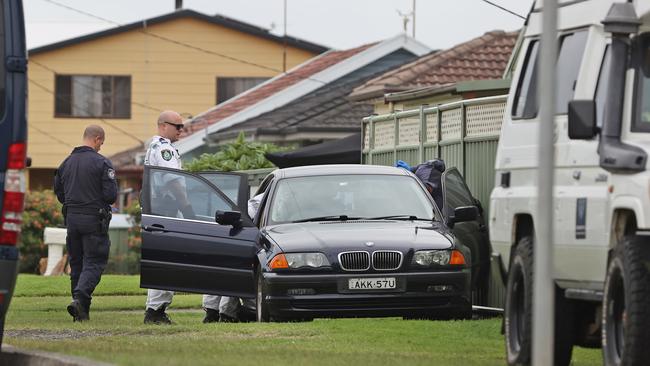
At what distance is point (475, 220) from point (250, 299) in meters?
2.19

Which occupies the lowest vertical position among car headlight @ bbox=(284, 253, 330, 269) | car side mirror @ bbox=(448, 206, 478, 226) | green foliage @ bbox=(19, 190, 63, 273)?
green foliage @ bbox=(19, 190, 63, 273)

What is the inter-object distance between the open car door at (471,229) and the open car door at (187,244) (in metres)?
1.91

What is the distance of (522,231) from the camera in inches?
460

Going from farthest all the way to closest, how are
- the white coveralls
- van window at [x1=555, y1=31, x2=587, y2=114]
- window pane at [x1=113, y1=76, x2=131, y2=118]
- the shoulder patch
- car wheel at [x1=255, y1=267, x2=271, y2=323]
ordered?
1. window pane at [x1=113, y1=76, x2=131, y2=118]
2. the shoulder patch
3. the white coveralls
4. car wheel at [x1=255, y1=267, x2=271, y2=323]
5. van window at [x1=555, y1=31, x2=587, y2=114]

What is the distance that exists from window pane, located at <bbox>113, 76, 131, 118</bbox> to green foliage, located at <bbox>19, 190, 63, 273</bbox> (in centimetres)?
871

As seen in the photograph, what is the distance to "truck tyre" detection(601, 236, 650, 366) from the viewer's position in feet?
30.6

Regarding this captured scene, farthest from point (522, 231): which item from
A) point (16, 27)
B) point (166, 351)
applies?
point (16, 27)

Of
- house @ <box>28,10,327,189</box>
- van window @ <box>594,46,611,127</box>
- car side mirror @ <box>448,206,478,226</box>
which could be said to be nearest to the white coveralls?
car side mirror @ <box>448,206,478,226</box>

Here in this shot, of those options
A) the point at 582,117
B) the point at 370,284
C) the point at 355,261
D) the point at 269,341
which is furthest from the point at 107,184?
the point at 582,117

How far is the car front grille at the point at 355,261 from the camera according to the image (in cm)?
1488

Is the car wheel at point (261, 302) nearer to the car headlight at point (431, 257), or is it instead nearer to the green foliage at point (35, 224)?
the car headlight at point (431, 257)

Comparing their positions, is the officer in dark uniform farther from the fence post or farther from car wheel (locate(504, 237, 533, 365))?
car wheel (locate(504, 237, 533, 365))

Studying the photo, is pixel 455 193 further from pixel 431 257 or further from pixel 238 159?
pixel 238 159

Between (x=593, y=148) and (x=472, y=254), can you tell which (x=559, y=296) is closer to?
(x=593, y=148)
